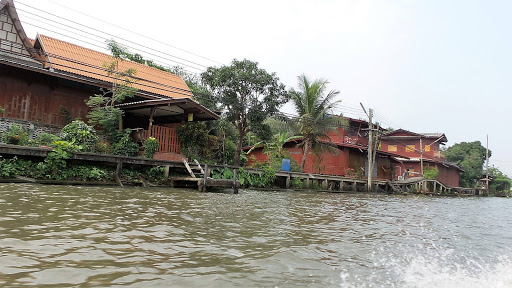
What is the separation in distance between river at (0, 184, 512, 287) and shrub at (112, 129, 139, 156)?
20.2 feet

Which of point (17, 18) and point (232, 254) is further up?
point (17, 18)

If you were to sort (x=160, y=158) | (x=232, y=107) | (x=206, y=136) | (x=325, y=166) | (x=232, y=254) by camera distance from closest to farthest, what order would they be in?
(x=232, y=254) < (x=160, y=158) < (x=206, y=136) < (x=232, y=107) < (x=325, y=166)

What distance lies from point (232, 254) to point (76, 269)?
4.98 feet

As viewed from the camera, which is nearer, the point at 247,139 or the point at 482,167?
the point at 247,139

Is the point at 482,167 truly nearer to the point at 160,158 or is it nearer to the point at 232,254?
the point at 160,158

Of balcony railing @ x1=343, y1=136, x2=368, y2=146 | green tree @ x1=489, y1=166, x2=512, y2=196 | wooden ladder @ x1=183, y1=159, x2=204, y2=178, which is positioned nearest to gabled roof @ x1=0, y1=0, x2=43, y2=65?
wooden ladder @ x1=183, y1=159, x2=204, y2=178

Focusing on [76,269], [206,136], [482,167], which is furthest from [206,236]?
[482,167]

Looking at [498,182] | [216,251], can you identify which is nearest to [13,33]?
[216,251]

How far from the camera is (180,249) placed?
3.74m

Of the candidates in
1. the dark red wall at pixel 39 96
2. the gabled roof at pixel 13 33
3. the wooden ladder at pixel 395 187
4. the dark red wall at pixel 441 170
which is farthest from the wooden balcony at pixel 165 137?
the dark red wall at pixel 441 170

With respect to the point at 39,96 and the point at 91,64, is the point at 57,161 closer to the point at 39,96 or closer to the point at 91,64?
the point at 39,96

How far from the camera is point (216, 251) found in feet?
12.3

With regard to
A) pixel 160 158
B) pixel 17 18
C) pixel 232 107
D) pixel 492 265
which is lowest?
pixel 492 265

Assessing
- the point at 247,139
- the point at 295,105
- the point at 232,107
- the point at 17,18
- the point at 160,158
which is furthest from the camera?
the point at 247,139
